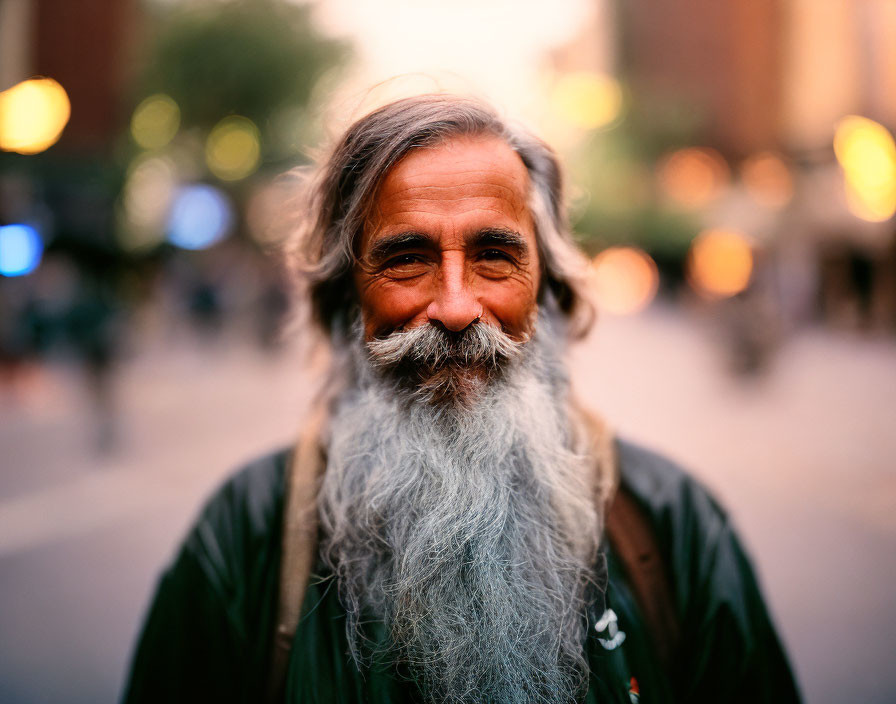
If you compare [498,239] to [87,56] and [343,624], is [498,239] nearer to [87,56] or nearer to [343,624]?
[343,624]

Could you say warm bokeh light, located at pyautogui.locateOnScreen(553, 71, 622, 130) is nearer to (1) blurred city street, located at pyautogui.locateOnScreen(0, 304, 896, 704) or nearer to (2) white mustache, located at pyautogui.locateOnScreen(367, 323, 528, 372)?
(1) blurred city street, located at pyautogui.locateOnScreen(0, 304, 896, 704)

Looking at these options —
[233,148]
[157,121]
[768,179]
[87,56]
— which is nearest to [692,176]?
[768,179]

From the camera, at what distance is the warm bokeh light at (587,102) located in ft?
104

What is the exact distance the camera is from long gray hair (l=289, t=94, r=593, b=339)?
1687mm

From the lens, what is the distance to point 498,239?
165cm

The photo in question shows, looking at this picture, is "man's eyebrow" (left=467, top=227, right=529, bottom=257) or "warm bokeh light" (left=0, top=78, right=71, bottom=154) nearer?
"man's eyebrow" (left=467, top=227, right=529, bottom=257)

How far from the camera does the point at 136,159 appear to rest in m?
18.4

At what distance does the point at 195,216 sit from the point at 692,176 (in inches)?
931

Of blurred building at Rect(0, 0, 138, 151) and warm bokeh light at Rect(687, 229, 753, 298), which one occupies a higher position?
blurred building at Rect(0, 0, 138, 151)

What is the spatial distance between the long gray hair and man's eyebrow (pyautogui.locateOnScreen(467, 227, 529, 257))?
0.55 feet

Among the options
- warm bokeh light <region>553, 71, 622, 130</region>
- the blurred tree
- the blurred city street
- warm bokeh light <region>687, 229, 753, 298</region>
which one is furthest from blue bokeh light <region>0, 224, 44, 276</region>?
warm bokeh light <region>687, 229, 753, 298</region>

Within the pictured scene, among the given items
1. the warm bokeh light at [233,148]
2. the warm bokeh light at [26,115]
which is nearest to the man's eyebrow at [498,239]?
the warm bokeh light at [26,115]

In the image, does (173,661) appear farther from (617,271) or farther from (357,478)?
(617,271)

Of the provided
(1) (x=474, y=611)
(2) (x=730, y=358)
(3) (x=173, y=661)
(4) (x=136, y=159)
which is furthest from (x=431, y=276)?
(4) (x=136, y=159)
